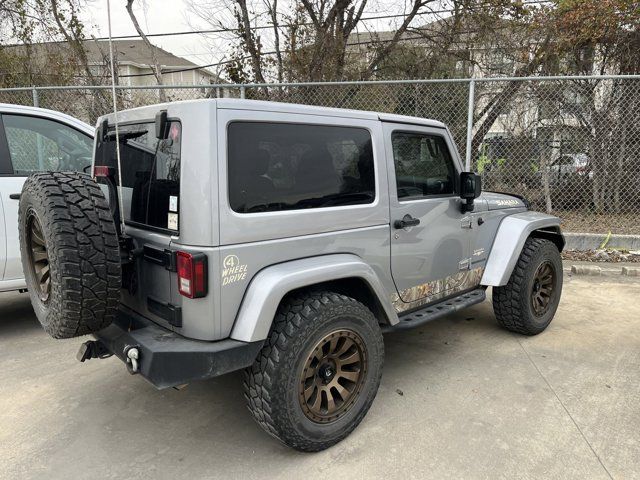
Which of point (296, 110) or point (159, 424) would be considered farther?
point (159, 424)

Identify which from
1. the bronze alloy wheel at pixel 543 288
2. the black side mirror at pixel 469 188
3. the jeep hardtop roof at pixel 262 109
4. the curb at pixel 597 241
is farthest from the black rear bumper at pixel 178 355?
the curb at pixel 597 241

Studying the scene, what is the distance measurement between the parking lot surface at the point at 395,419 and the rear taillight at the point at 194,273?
1.00 m

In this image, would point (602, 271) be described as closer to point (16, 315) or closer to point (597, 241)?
point (597, 241)

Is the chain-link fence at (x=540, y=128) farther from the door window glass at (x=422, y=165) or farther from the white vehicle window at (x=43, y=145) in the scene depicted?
the door window glass at (x=422, y=165)

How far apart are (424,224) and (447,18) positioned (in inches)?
320

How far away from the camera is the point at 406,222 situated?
304 centimetres

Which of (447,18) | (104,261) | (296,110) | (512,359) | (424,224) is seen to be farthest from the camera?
(447,18)

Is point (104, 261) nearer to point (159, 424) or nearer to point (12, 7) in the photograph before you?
point (159, 424)

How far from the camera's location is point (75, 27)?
1025cm

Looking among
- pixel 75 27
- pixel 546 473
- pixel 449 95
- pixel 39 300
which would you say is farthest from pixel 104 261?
pixel 75 27

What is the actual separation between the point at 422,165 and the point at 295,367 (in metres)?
1.73

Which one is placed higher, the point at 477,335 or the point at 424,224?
the point at 424,224

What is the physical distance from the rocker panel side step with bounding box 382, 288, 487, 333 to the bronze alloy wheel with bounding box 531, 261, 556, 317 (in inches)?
22.4

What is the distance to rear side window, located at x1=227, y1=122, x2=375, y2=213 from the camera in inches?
90.8
